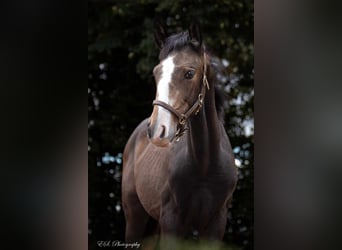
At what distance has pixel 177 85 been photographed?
14.1 feet

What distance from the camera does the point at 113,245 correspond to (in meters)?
5.02

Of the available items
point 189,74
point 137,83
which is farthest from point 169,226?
point 137,83

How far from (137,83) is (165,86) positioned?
1.05 meters

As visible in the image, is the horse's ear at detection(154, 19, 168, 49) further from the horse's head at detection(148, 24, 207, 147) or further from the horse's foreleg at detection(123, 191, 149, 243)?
the horse's foreleg at detection(123, 191, 149, 243)

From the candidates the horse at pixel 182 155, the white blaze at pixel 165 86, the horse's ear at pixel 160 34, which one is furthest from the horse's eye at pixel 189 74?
the horse's ear at pixel 160 34

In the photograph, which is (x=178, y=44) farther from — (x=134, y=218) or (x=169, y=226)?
(x=134, y=218)

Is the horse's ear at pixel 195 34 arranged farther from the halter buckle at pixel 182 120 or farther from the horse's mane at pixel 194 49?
the halter buckle at pixel 182 120

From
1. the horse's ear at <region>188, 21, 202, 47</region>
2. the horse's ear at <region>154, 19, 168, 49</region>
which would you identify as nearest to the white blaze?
the horse's ear at <region>188, 21, 202, 47</region>
